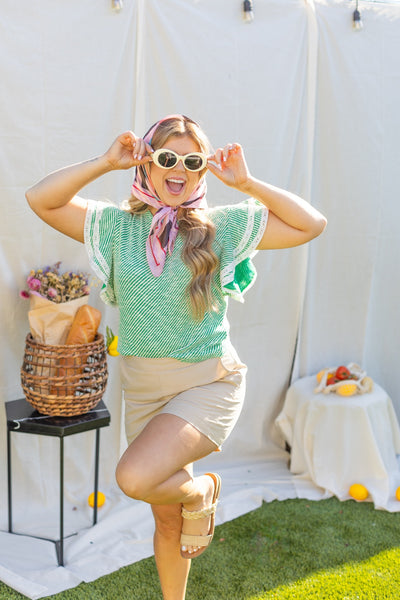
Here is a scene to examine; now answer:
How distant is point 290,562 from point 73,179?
6.01 ft

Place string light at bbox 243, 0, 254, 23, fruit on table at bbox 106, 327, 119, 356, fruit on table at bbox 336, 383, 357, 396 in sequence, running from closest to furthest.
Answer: fruit on table at bbox 106, 327, 119, 356, string light at bbox 243, 0, 254, 23, fruit on table at bbox 336, 383, 357, 396

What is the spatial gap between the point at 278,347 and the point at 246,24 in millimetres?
1674

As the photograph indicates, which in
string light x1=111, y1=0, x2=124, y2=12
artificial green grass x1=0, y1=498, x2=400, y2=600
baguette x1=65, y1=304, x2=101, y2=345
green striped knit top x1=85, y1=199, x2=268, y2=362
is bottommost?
artificial green grass x1=0, y1=498, x2=400, y2=600

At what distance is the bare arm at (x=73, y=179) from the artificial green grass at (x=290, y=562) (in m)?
1.46

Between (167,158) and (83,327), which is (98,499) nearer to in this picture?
(83,327)

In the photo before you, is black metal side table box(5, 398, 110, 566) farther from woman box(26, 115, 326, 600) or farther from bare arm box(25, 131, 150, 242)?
bare arm box(25, 131, 150, 242)

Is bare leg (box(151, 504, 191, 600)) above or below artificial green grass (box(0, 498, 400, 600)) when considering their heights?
above

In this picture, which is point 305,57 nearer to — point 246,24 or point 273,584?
point 246,24

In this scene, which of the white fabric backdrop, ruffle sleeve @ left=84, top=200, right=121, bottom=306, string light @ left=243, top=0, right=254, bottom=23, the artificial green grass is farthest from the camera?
string light @ left=243, top=0, right=254, bottom=23

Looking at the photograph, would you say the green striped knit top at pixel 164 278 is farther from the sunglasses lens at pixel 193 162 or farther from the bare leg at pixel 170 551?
the bare leg at pixel 170 551

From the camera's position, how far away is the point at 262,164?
3.59 m

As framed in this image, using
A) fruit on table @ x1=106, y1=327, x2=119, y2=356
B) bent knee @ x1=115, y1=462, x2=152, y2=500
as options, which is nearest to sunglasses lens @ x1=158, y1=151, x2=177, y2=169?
bent knee @ x1=115, y1=462, x2=152, y2=500

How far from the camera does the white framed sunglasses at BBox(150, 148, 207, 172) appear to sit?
7.04 feet

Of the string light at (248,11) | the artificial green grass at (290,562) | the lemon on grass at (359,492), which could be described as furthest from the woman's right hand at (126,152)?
the lemon on grass at (359,492)
